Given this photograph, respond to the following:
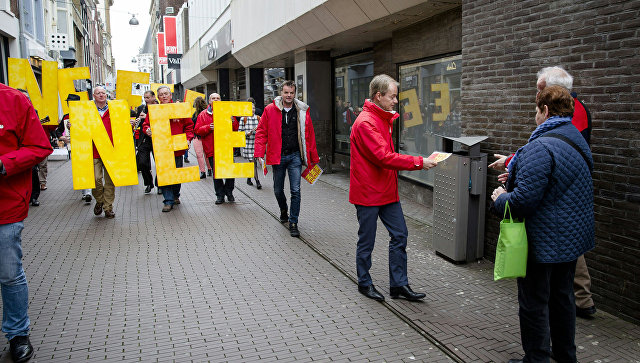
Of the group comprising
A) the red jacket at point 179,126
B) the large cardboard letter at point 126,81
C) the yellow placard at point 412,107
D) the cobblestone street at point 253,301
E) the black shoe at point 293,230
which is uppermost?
the large cardboard letter at point 126,81

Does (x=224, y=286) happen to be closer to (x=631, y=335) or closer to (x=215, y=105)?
(x=631, y=335)

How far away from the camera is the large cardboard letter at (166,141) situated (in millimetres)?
8914

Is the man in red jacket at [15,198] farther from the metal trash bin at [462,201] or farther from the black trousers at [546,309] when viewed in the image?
the metal trash bin at [462,201]

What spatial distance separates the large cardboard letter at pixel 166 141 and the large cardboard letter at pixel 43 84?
10.1ft

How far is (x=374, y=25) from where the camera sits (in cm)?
966

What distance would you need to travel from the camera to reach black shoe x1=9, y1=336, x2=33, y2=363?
12.0 ft

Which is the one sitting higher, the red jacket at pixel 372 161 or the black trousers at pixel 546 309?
the red jacket at pixel 372 161

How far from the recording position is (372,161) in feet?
15.1

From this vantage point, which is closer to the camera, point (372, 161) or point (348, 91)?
point (372, 161)

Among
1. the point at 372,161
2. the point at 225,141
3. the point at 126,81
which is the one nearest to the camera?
the point at 372,161

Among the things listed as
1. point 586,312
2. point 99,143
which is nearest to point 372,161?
point 586,312

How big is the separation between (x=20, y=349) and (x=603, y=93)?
16.3ft

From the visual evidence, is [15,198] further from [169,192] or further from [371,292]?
[169,192]

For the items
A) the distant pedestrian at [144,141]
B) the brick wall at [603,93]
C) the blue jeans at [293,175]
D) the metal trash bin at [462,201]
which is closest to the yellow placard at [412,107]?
the blue jeans at [293,175]
